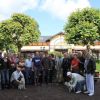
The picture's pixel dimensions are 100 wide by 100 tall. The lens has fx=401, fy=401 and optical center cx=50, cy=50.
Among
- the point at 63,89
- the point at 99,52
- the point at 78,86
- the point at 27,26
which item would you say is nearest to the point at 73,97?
the point at 78,86

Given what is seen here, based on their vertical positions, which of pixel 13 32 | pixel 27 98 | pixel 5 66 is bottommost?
pixel 27 98

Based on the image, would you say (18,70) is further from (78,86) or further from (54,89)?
(78,86)

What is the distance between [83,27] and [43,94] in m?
47.1

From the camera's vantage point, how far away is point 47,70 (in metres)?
21.2

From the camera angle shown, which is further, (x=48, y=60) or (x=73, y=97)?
(x=48, y=60)

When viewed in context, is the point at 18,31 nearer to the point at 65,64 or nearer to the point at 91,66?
the point at 65,64

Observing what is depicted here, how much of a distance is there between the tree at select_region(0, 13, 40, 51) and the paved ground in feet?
170

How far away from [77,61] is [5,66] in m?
3.46

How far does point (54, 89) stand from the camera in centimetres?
1895

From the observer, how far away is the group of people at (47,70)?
1723 centimetres

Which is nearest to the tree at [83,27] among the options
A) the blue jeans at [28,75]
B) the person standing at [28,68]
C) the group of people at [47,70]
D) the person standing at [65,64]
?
the group of people at [47,70]

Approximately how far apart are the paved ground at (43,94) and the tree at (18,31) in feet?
170

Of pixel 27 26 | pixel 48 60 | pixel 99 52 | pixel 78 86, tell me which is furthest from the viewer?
pixel 99 52

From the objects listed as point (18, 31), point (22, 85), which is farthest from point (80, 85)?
point (18, 31)
